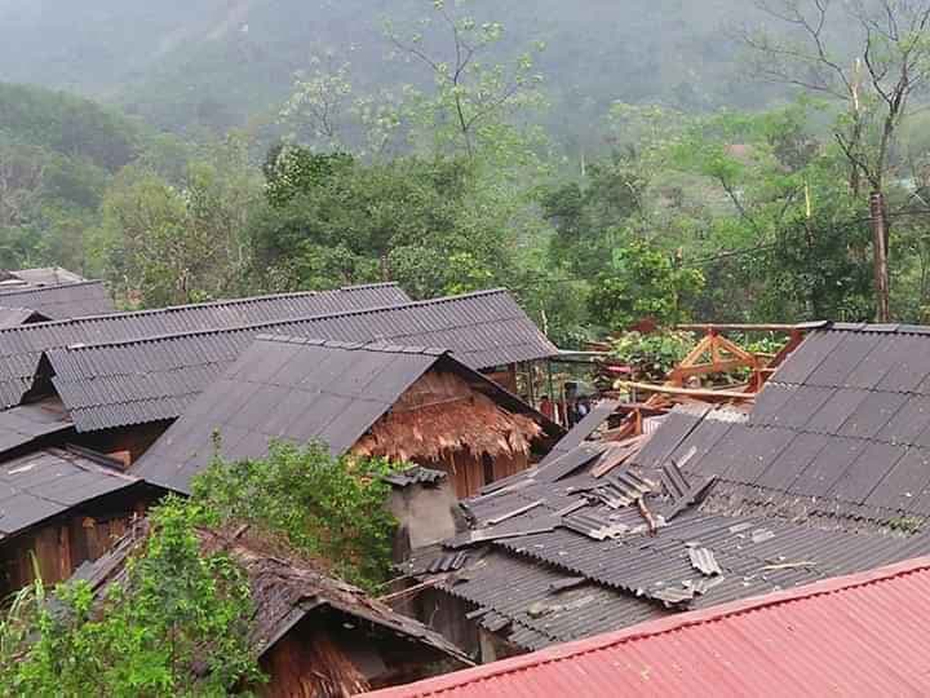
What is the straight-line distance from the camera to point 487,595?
9484 millimetres

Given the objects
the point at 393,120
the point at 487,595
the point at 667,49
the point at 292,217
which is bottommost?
the point at 487,595

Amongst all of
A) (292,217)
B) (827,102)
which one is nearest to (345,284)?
(292,217)

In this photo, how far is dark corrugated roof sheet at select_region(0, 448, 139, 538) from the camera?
→ 12594 millimetres

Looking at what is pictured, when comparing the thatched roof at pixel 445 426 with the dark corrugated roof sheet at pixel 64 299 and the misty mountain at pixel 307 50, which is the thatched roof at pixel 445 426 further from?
the misty mountain at pixel 307 50

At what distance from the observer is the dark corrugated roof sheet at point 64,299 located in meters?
29.0

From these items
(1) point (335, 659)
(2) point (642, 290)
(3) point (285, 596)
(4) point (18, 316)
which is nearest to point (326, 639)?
(1) point (335, 659)

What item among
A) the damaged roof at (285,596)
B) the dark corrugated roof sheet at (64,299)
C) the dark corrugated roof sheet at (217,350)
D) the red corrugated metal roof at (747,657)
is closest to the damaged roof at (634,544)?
the damaged roof at (285,596)

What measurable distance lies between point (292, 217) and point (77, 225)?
28022mm

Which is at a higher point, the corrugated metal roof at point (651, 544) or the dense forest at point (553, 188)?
the dense forest at point (553, 188)

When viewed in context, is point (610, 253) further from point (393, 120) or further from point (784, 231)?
point (393, 120)

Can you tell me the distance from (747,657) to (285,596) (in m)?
3.08

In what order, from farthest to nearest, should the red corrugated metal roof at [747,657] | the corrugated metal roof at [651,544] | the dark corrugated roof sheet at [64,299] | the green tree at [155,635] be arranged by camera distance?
the dark corrugated roof sheet at [64,299] → the corrugated metal roof at [651,544] → the green tree at [155,635] → the red corrugated metal roof at [747,657]

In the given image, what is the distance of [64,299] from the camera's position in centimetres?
2970

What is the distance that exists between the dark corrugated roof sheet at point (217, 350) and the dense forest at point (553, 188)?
5.30 meters
